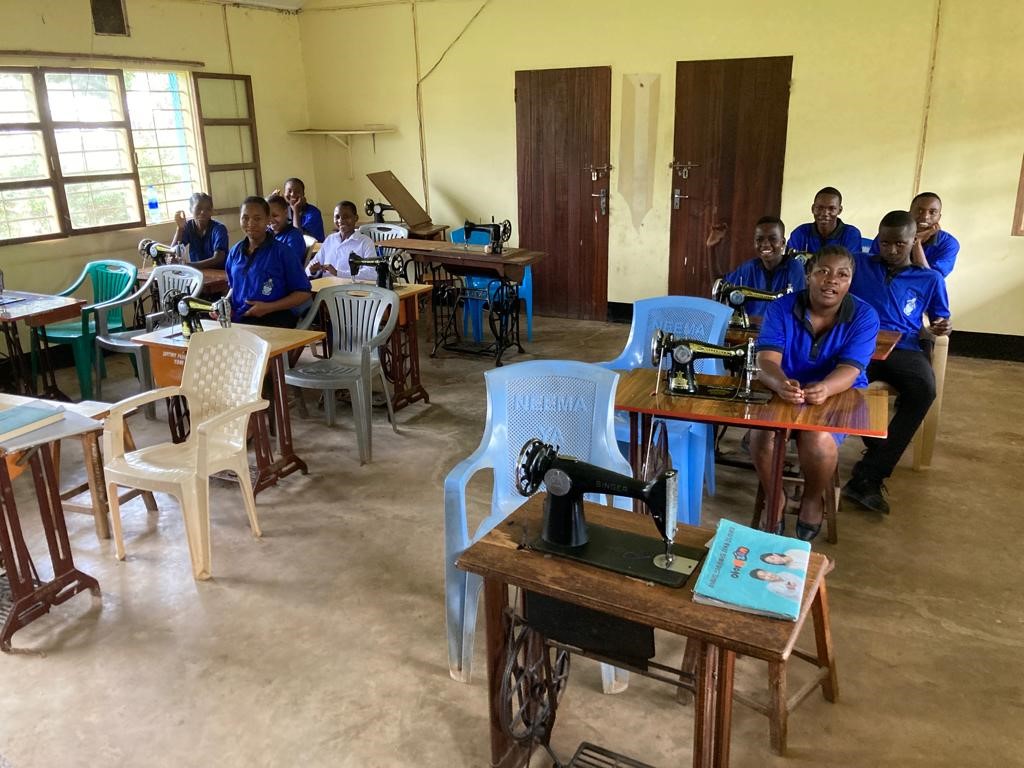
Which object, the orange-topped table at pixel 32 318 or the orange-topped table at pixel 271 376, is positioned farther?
the orange-topped table at pixel 32 318

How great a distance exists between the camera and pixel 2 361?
558cm

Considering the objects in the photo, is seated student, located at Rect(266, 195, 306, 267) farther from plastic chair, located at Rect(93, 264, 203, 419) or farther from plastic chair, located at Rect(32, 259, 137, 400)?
plastic chair, located at Rect(32, 259, 137, 400)

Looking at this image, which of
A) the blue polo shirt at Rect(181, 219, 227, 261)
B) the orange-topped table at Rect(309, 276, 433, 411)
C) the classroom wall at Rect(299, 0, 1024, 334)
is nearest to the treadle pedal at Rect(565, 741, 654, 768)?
the orange-topped table at Rect(309, 276, 433, 411)

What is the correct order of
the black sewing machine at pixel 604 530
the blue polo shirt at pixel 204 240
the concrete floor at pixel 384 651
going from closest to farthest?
1. the black sewing machine at pixel 604 530
2. the concrete floor at pixel 384 651
3. the blue polo shirt at pixel 204 240

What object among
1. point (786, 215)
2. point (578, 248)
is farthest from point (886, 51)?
point (578, 248)

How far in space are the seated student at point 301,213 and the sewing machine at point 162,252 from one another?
1.03m

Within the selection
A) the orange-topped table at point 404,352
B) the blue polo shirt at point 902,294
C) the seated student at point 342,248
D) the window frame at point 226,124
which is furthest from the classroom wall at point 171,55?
the blue polo shirt at point 902,294

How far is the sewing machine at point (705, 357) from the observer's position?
2.80m

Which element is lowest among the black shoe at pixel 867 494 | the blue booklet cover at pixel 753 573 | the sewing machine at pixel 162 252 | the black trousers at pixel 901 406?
the black shoe at pixel 867 494

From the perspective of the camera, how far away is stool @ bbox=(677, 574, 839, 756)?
2.08m

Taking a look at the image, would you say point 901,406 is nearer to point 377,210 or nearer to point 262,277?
point 262,277

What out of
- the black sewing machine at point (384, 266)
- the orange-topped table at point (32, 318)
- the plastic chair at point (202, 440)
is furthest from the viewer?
the black sewing machine at point (384, 266)

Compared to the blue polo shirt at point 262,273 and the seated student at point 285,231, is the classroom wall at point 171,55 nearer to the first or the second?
the seated student at point 285,231

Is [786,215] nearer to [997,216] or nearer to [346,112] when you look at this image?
[997,216]
